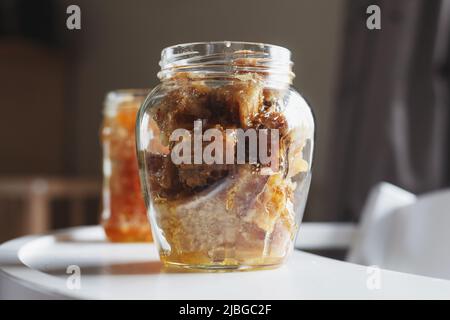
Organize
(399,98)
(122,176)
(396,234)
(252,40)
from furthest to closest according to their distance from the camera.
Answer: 1. (252,40)
2. (399,98)
3. (396,234)
4. (122,176)

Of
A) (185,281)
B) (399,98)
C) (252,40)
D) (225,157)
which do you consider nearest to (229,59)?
(225,157)

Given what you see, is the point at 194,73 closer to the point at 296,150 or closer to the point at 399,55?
the point at 296,150

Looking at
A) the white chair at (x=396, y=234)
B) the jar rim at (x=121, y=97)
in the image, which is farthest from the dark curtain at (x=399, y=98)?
the jar rim at (x=121, y=97)

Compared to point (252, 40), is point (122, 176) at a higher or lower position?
lower

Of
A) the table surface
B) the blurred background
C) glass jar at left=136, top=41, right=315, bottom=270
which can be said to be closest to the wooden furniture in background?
the blurred background

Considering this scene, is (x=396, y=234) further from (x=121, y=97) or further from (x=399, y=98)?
(x=399, y=98)

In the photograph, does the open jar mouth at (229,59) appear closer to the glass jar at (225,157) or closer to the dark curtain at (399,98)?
the glass jar at (225,157)
